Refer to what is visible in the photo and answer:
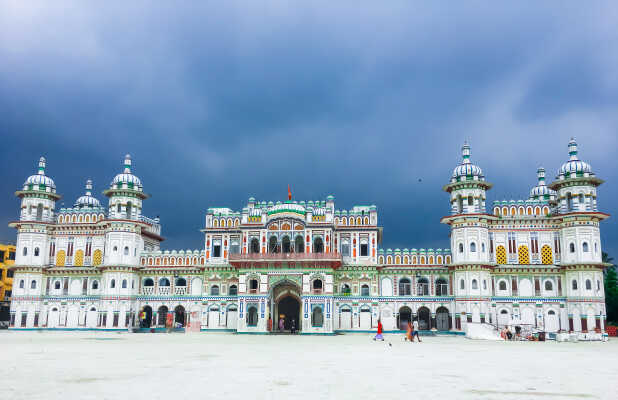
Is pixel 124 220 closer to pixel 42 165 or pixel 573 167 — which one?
pixel 42 165

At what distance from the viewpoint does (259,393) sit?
1262cm

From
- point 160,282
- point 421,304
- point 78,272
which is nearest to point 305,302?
point 421,304

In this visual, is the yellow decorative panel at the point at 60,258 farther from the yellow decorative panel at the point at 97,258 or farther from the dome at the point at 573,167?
the dome at the point at 573,167

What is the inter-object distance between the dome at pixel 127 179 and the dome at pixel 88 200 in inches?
304

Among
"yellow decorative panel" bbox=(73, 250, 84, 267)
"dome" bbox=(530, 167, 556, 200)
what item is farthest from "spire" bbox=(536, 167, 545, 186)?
"yellow decorative panel" bbox=(73, 250, 84, 267)

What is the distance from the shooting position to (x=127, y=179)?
54.1 m

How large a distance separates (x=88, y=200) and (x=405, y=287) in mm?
35780

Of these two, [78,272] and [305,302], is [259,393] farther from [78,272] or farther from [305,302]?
[78,272]

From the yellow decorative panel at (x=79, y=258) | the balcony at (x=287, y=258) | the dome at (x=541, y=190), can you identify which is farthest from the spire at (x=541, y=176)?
the yellow decorative panel at (x=79, y=258)

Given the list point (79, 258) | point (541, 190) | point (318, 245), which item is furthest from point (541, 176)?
point (79, 258)

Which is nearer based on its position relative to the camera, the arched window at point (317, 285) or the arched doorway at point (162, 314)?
the arched window at point (317, 285)

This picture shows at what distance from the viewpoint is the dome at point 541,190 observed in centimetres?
5445

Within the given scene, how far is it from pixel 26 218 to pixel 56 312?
987 centimetres

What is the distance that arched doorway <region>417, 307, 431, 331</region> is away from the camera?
50469 mm
